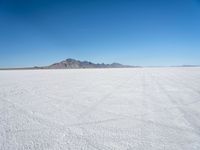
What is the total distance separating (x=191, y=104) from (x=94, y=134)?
2821mm

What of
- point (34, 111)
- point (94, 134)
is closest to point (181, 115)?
point (94, 134)

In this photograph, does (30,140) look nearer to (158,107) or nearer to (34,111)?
(34,111)

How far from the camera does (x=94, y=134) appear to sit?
2477 millimetres

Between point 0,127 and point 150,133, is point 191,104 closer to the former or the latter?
point 150,133

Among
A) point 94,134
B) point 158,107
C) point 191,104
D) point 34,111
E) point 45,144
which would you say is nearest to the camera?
point 45,144

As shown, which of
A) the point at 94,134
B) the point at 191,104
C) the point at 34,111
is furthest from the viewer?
the point at 191,104

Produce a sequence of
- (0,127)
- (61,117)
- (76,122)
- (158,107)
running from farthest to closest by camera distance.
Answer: (158,107)
(61,117)
(76,122)
(0,127)

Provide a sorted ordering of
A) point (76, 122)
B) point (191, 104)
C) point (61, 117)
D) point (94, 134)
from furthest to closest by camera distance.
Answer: point (191, 104), point (61, 117), point (76, 122), point (94, 134)

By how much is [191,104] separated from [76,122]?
2828 mm

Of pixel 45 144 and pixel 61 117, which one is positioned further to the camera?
pixel 61 117

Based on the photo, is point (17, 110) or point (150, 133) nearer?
point (150, 133)

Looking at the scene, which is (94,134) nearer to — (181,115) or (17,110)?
(181,115)

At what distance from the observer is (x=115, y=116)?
331cm

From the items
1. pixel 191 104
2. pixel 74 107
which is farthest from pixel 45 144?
pixel 191 104
